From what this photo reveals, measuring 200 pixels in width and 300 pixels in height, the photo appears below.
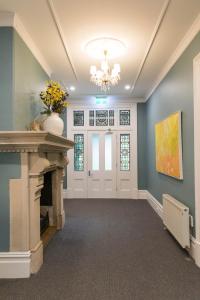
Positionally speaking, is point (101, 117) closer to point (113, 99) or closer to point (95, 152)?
point (113, 99)

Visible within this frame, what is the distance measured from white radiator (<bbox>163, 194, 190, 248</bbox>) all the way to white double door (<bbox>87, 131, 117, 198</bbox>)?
303 cm

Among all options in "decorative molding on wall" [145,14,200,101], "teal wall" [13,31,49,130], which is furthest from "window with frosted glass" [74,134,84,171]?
"teal wall" [13,31,49,130]

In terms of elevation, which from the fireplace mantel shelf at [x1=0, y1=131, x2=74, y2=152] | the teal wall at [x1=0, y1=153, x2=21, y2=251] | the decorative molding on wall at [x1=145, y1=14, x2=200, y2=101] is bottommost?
the teal wall at [x1=0, y1=153, x2=21, y2=251]

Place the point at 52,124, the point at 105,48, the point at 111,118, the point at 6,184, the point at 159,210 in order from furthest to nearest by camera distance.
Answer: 1. the point at 111,118
2. the point at 159,210
3. the point at 105,48
4. the point at 52,124
5. the point at 6,184

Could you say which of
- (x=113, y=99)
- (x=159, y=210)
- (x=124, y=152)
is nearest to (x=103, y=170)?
(x=124, y=152)

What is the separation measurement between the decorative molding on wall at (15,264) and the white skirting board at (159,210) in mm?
1955

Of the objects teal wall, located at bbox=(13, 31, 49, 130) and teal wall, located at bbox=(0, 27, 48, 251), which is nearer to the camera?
teal wall, located at bbox=(0, 27, 48, 251)

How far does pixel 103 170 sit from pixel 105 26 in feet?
14.8

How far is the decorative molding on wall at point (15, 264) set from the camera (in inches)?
100.0

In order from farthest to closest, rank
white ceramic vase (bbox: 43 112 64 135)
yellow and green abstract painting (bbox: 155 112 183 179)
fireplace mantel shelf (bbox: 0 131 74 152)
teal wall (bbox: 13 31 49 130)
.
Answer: yellow and green abstract painting (bbox: 155 112 183 179) < white ceramic vase (bbox: 43 112 64 135) < teal wall (bbox: 13 31 49 130) < fireplace mantel shelf (bbox: 0 131 74 152)

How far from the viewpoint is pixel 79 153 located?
696 centimetres

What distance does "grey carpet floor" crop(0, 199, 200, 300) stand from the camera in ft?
7.43

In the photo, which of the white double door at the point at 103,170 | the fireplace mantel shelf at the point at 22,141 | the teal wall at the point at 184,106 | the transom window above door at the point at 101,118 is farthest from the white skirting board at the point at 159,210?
the fireplace mantel shelf at the point at 22,141

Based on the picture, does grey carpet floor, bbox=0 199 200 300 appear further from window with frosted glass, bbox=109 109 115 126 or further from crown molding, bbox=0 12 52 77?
window with frosted glass, bbox=109 109 115 126
